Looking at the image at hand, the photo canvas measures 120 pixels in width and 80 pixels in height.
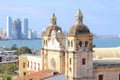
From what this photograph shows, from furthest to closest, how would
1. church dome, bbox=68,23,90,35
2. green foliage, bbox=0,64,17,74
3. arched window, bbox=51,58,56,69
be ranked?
green foliage, bbox=0,64,17,74, arched window, bbox=51,58,56,69, church dome, bbox=68,23,90,35

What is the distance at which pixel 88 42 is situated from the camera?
138 feet

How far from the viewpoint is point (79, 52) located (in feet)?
→ 136

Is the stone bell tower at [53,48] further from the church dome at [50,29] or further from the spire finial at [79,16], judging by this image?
the spire finial at [79,16]

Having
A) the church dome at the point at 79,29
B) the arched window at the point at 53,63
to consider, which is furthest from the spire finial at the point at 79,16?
the arched window at the point at 53,63

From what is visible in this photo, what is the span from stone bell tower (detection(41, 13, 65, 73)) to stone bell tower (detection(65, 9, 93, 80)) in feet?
17.2

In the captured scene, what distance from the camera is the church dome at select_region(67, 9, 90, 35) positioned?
42.0m

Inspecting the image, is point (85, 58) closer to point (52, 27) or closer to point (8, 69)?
point (52, 27)

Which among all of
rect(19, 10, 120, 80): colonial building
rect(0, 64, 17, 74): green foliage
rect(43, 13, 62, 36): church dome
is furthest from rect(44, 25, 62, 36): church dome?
rect(0, 64, 17, 74): green foliage

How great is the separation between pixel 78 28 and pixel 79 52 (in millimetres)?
2632

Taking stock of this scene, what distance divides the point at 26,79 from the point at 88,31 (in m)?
10.5

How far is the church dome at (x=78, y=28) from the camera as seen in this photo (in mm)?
41969

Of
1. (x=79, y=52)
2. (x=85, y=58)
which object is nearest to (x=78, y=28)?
(x=79, y=52)

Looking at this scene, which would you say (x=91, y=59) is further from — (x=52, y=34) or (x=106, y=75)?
(x=52, y=34)

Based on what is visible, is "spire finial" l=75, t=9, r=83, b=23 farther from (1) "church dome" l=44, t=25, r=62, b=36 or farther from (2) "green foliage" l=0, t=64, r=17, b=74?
(2) "green foliage" l=0, t=64, r=17, b=74
